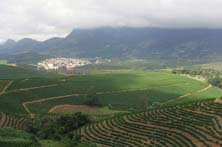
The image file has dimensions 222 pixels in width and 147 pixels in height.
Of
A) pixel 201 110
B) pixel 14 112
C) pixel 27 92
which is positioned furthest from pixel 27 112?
pixel 201 110

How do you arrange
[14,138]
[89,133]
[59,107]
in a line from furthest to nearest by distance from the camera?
1. [59,107]
2. [89,133]
3. [14,138]

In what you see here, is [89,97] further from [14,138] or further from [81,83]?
[14,138]

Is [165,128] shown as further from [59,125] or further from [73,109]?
[73,109]

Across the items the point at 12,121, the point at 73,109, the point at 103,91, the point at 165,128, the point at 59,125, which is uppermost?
the point at 165,128

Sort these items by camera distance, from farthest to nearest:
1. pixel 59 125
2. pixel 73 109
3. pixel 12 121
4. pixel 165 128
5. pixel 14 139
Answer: pixel 73 109 → pixel 12 121 → pixel 59 125 → pixel 165 128 → pixel 14 139

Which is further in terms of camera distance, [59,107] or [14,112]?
[59,107]

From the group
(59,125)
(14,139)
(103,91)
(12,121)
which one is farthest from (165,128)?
(103,91)
